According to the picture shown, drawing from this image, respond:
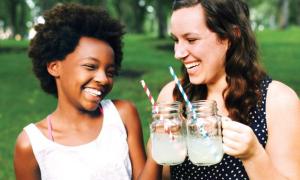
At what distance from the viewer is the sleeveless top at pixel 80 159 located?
11.9 feet

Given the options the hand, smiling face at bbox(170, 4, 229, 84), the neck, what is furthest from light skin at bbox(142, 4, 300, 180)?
the hand

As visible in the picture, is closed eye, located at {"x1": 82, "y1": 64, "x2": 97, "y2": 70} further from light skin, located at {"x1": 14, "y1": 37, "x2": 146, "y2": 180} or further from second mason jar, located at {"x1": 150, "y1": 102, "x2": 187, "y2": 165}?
second mason jar, located at {"x1": 150, "y1": 102, "x2": 187, "y2": 165}

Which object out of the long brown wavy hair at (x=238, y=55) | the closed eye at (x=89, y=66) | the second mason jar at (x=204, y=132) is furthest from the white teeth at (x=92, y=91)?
the second mason jar at (x=204, y=132)

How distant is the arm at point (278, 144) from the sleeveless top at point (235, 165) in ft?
0.12

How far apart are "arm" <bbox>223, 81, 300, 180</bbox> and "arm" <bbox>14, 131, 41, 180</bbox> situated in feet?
4.64

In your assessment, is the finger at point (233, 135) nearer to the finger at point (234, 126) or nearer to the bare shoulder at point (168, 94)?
the finger at point (234, 126)

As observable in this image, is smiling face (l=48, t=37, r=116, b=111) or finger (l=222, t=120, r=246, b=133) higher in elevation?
smiling face (l=48, t=37, r=116, b=111)

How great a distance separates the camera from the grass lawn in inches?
393

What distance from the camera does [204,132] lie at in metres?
2.85

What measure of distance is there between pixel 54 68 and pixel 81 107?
354 millimetres

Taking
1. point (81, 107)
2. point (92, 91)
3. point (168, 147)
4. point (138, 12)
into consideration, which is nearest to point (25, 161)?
point (81, 107)

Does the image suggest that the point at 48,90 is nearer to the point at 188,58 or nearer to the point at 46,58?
the point at 46,58

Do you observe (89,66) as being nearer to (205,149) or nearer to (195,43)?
(195,43)

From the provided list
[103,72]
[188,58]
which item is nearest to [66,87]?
[103,72]
